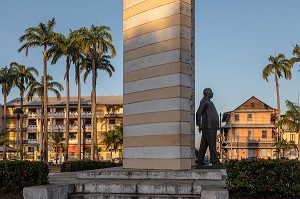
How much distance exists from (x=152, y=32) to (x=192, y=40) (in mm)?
1556

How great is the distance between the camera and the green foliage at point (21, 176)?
1058 cm

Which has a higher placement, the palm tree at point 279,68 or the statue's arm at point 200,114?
the palm tree at point 279,68

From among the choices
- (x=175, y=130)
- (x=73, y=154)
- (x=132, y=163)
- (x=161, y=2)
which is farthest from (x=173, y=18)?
(x=73, y=154)

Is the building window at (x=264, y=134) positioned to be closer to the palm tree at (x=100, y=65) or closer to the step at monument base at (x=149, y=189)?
the palm tree at (x=100, y=65)

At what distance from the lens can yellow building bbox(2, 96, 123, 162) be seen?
8138cm

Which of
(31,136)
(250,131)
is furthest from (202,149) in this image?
(31,136)

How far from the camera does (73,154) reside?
8106 cm

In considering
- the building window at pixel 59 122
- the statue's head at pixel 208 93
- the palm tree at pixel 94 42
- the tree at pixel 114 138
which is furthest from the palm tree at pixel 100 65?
the statue's head at pixel 208 93

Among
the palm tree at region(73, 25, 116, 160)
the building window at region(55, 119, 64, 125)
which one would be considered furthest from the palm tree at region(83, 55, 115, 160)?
the building window at region(55, 119, 64, 125)

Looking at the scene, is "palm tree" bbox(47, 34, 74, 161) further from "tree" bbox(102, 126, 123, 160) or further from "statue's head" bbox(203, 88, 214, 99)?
"statue's head" bbox(203, 88, 214, 99)

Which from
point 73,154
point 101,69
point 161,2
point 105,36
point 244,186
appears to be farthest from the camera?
point 73,154

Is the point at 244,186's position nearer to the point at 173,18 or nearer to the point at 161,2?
the point at 173,18

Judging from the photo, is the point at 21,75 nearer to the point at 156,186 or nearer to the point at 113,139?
the point at 113,139

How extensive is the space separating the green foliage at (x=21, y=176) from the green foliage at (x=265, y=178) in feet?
16.4
